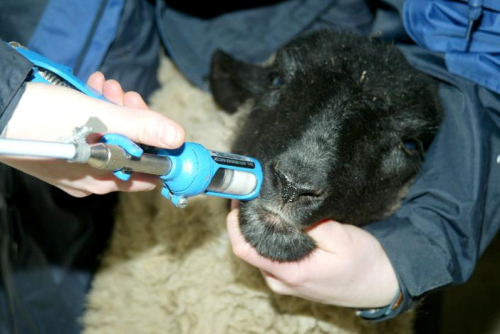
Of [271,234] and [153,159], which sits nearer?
[153,159]

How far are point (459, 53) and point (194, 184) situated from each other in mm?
1154

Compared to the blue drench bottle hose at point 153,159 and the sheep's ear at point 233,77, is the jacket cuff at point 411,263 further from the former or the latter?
the sheep's ear at point 233,77

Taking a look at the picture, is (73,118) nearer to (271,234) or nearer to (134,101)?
(134,101)

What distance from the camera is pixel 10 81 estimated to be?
116 cm

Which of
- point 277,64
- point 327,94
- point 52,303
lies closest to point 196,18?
point 277,64

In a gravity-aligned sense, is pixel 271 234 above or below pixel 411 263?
above

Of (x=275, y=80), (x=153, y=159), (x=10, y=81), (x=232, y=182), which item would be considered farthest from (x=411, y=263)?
(x=10, y=81)

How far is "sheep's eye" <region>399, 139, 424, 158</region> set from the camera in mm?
1926

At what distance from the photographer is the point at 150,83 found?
2584 mm

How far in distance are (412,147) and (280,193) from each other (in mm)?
762

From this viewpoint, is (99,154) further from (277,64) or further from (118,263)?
(118,263)

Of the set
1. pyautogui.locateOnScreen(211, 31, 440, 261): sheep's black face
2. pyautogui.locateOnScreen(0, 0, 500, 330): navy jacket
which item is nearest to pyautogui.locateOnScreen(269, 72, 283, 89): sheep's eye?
pyautogui.locateOnScreen(211, 31, 440, 261): sheep's black face

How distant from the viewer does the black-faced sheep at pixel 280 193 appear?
154 cm

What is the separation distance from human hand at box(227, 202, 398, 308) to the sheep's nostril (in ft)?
0.71
